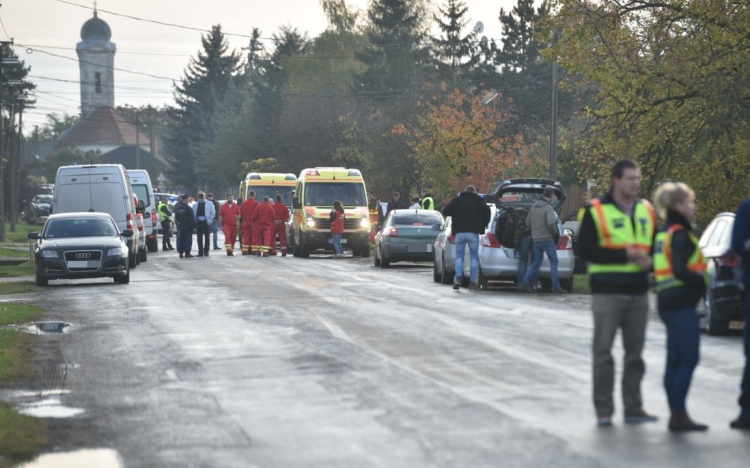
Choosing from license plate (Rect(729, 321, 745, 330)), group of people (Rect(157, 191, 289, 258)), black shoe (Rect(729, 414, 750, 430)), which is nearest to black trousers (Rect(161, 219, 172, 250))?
group of people (Rect(157, 191, 289, 258))

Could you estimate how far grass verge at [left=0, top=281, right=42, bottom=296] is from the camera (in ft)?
89.0

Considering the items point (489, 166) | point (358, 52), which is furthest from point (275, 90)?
point (489, 166)

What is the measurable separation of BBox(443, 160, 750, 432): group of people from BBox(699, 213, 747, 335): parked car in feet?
19.5

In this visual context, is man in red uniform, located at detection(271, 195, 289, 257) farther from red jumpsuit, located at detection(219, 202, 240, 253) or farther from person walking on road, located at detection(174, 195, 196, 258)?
person walking on road, located at detection(174, 195, 196, 258)

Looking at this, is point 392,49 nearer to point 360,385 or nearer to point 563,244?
point 563,244

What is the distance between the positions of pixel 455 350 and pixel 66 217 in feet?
55.2

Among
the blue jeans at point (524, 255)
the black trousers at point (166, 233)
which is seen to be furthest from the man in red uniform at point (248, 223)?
the blue jeans at point (524, 255)

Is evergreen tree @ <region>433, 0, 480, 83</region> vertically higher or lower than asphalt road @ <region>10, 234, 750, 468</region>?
higher

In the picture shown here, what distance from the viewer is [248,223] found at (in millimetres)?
42125

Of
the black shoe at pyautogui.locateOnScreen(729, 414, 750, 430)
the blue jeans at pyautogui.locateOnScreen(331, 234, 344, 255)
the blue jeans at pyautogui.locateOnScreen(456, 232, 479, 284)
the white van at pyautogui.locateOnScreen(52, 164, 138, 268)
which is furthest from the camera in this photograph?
the blue jeans at pyautogui.locateOnScreen(331, 234, 344, 255)

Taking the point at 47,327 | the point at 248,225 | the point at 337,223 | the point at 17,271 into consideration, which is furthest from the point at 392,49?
the point at 47,327

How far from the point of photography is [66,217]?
29.6 meters

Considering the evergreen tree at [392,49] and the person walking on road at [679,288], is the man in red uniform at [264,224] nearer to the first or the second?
the person walking on road at [679,288]

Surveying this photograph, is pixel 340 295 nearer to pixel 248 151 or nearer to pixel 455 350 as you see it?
pixel 455 350
